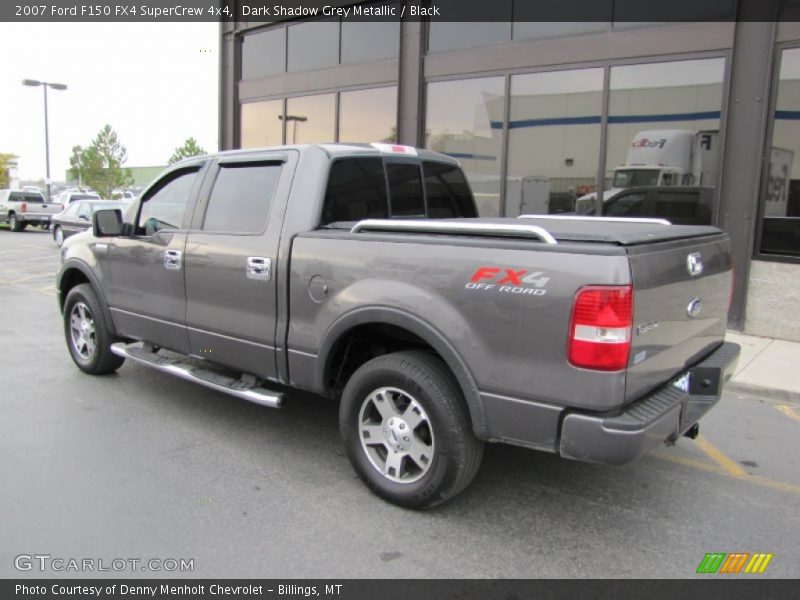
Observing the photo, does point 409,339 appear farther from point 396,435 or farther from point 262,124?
point 262,124

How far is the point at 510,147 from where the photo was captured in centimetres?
991

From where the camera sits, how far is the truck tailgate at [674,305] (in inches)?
110

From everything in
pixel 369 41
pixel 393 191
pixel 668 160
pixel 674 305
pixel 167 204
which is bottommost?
pixel 674 305

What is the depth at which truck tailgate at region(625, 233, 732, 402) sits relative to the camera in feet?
9.17

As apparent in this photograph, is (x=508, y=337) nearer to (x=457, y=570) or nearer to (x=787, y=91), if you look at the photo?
(x=457, y=570)

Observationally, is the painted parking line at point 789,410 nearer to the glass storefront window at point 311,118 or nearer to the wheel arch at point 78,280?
the wheel arch at point 78,280

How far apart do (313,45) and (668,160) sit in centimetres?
737

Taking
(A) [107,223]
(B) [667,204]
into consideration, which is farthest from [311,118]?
(A) [107,223]

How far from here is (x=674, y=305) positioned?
3.11 m

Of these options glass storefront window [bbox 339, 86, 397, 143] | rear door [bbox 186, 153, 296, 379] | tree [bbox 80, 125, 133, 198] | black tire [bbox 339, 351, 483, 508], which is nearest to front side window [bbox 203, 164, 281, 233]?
rear door [bbox 186, 153, 296, 379]

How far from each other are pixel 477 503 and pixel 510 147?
7.39m

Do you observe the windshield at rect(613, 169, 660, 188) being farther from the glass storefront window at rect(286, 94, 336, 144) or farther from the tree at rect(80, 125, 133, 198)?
the tree at rect(80, 125, 133, 198)

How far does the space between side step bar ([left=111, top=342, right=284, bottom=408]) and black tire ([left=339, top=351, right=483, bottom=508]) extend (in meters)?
0.64

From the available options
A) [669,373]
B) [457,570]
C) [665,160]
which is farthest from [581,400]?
[665,160]
